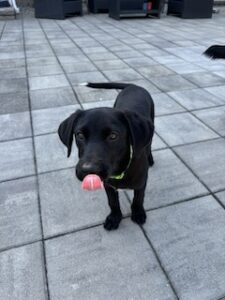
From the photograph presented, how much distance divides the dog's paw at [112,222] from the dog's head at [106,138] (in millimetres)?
643

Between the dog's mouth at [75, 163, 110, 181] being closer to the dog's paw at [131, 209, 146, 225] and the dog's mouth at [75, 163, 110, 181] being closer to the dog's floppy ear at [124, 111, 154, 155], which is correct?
the dog's floppy ear at [124, 111, 154, 155]

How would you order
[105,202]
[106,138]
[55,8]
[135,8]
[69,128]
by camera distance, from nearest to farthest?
[106,138] → [69,128] → [105,202] → [55,8] → [135,8]

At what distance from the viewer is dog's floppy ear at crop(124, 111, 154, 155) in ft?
6.80

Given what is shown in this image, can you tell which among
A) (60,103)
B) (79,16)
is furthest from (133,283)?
(79,16)

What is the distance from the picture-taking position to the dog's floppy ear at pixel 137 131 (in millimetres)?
2072

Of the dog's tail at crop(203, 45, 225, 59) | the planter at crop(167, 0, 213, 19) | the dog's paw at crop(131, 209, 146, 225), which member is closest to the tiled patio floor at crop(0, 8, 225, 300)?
the dog's paw at crop(131, 209, 146, 225)

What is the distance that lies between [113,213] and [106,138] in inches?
37.7

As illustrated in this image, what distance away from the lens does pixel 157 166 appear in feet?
11.4

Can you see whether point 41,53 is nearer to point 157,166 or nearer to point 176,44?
point 176,44

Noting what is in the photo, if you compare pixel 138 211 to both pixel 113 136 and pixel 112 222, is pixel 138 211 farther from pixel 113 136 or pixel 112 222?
pixel 113 136

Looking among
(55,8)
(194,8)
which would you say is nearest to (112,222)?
(55,8)

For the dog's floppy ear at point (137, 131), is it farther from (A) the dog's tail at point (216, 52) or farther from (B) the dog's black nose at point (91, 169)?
(A) the dog's tail at point (216, 52)

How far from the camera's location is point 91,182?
1832 mm

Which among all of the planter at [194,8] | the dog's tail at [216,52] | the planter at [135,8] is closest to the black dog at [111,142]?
the dog's tail at [216,52]
